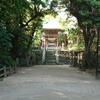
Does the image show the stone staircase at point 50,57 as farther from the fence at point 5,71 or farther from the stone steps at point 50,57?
the fence at point 5,71

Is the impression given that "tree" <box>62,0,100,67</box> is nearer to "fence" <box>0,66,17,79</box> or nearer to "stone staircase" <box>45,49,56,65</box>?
"fence" <box>0,66,17,79</box>

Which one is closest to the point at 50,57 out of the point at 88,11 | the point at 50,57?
the point at 50,57

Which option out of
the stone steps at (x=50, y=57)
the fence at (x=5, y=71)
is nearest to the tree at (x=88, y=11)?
the fence at (x=5, y=71)

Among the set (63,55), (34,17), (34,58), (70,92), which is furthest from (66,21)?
(70,92)

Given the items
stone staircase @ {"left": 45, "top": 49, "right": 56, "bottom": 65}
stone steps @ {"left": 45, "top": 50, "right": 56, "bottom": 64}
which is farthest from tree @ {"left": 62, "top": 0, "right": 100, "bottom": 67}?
stone steps @ {"left": 45, "top": 50, "right": 56, "bottom": 64}

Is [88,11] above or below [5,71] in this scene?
above

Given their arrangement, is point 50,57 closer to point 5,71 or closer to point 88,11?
point 88,11

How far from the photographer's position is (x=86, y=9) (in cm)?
2558

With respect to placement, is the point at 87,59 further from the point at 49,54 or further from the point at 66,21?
the point at 49,54

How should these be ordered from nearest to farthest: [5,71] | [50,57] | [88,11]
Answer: [5,71] < [88,11] < [50,57]

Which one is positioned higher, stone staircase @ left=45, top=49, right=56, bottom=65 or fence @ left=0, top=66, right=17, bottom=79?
stone staircase @ left=45, top=49, right=56, bottom=65

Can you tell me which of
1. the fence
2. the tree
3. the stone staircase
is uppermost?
the tree

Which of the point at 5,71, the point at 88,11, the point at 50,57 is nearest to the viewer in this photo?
the point at 5,71

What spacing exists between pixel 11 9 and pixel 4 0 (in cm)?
111
